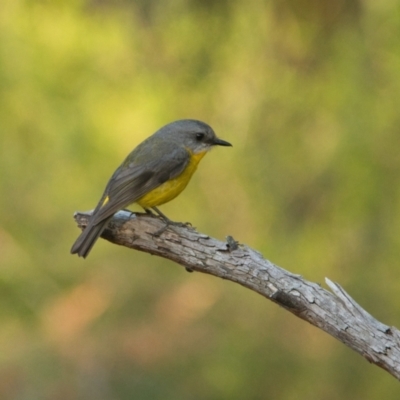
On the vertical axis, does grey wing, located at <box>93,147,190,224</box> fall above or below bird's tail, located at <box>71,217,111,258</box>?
above

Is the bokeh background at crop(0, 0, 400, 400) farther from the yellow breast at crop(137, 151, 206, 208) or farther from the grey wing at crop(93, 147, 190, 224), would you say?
the yellow breast at crop(137, 151, 206, 208)

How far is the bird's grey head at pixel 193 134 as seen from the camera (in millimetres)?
5105

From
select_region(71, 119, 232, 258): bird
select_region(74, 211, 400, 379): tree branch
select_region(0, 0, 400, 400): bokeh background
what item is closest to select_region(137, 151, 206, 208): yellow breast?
select_region(71, 119, 232, 258): bird

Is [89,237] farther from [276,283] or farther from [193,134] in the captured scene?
[193,134]

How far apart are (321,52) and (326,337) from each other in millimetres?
2432

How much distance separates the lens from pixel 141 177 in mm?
4695

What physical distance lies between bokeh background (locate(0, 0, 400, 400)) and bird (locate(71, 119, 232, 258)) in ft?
4.43

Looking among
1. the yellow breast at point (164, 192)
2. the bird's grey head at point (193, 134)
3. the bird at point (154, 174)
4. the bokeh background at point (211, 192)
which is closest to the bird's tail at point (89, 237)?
the bird at point (154, 174)

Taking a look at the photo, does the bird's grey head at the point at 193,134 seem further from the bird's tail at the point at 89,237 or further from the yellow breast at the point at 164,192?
the bird's tail at the point at 89,237

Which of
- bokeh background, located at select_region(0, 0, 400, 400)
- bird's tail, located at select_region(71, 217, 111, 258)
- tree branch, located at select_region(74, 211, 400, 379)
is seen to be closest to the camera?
tree branch, located at select_region(74, 211, 400, 379)

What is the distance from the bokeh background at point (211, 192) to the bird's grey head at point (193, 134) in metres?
1.25

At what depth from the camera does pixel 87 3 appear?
6062 mm

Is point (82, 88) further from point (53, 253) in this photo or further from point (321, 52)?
point (321, 52)

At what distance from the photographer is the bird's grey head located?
511cm
